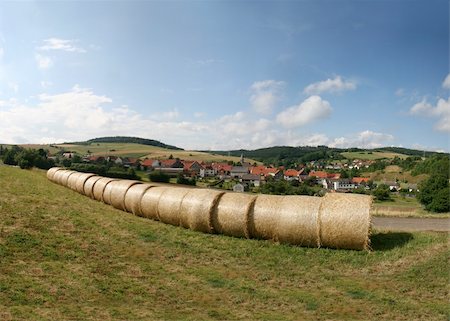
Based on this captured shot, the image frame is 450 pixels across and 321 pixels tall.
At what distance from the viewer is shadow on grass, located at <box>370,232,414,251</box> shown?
11.6 metres

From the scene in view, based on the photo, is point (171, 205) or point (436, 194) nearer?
point (171, 205)

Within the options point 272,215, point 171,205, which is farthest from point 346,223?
point 171,205

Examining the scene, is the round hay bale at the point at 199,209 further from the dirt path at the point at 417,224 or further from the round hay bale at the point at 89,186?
Result: the round hay bale at the point at 89,186

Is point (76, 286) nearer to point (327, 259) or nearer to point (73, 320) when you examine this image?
point (73, 320)

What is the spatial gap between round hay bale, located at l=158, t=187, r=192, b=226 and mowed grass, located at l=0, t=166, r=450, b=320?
1.67 meters

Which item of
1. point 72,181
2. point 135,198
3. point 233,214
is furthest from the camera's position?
point 72,181

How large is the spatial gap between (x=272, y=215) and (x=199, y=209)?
3174mm

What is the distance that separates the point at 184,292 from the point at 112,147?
167 meters

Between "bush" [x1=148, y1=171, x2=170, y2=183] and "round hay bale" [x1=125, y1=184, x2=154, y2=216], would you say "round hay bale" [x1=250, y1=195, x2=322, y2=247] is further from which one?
"bush" [x1=148, y1=171, x2=170, y2=183]

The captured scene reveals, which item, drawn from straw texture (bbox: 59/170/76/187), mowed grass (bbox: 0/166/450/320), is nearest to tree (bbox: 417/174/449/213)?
mowed grass (bbox: 0/166/450/320)

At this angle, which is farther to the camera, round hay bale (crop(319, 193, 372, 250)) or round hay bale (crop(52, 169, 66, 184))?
round hay bale (crop(52, 169, 66, 184))

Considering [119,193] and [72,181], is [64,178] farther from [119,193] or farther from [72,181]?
[119,193]

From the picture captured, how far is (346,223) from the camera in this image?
11203 mm

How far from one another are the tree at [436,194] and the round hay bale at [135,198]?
46.2 m
